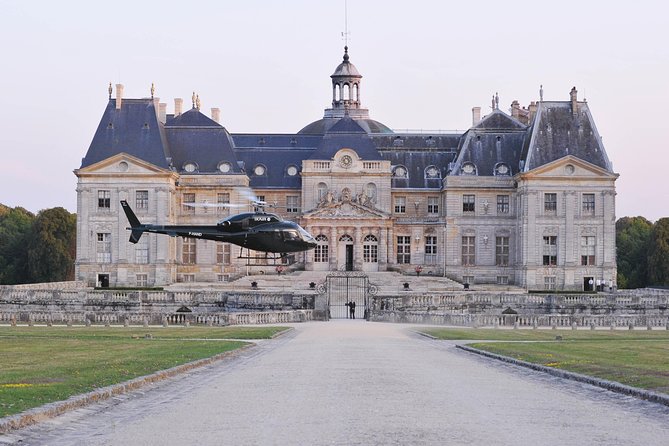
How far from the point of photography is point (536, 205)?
9288 cm

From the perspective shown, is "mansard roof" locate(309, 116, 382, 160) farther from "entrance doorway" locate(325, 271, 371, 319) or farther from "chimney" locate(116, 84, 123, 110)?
"entrance doorway" locate(325, 271, 371, 319)

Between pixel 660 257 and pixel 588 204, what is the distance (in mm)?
11888

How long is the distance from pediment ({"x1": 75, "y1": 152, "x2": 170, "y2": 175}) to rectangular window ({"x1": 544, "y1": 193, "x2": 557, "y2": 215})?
97.4 feet

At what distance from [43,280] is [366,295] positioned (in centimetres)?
4496

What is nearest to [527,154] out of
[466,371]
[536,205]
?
[536,205]

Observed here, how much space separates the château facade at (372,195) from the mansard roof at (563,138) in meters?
0.11

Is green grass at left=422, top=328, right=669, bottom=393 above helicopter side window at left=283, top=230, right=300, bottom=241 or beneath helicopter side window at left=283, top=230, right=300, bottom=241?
beneath

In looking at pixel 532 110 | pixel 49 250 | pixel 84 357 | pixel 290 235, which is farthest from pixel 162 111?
pixel 84 357

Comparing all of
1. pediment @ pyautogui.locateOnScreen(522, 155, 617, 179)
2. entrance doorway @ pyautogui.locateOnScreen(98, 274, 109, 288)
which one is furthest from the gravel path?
pediment @ pyautogui.locateOnScreen(522, 155, 617, 179)

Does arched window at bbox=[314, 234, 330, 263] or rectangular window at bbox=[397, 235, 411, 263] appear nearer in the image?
arched window at bbox=[314, 234, 330, 263]

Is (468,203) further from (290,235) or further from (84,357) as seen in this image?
(84,357)

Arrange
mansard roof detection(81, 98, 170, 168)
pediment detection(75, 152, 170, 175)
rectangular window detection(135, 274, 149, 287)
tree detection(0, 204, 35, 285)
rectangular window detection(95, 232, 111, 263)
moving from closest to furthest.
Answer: rectangular window detection(135, 274, 149, 287) → pediment detection(75, 152, 170, 175) → rectangular window detection(95, 232, 111, 263) → mansard roof detection(81, 98, 170, 168) → tree detection(0, 204, 35, 285)

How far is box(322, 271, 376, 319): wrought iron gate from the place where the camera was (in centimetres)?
7019

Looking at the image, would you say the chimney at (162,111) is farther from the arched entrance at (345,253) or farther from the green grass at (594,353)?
the green grass at (594,353)
